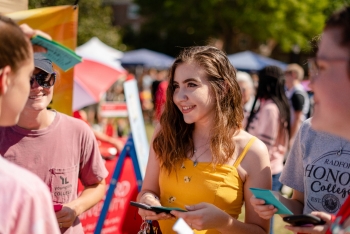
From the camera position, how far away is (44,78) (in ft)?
8.73

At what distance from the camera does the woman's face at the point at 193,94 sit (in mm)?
2701

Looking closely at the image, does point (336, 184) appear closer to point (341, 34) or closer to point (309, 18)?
point (341, 34)

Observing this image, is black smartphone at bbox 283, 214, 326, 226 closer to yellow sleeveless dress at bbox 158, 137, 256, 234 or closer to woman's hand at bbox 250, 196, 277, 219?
woman's hand at bbox 250, 196, 277, 219

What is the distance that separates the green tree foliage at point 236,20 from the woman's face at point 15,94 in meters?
32.9

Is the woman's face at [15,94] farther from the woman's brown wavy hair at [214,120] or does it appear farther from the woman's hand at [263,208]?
the woman's brown wavy hair at [214,120]

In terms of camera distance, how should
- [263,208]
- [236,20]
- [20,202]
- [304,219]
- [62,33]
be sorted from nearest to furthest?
1. [20,202]
2. [304,219]
3. [263,208]
4. [62,33]
5. [236,20]

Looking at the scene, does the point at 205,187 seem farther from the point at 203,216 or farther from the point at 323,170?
the point at 323,170

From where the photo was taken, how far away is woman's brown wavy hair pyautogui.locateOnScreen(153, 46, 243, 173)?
2670 millimetres

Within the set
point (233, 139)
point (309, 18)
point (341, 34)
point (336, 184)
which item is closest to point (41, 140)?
point (233, 139)

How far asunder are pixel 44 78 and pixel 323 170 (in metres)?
1.49

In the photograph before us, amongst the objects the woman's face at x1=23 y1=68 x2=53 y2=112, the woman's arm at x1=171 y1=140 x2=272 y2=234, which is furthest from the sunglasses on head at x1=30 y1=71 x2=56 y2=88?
the woman's arm at x1=171 y1=140 x2=272 y2=234

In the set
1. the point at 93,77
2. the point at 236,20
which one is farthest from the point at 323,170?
the point at 236,20

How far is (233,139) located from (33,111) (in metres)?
1.06

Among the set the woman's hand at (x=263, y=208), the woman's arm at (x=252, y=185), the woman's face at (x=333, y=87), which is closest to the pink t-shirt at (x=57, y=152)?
the woman's arm at (x=252, y=185)
